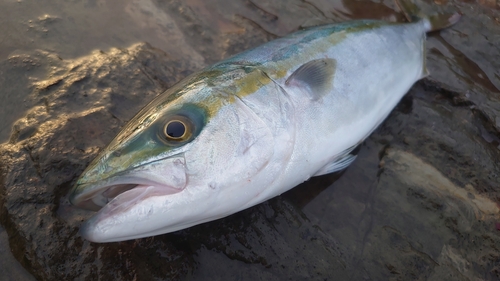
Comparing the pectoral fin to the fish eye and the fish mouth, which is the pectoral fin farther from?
the fish mouth

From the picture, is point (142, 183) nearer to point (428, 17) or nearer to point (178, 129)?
point (178, 129)

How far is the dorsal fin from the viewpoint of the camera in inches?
91.4

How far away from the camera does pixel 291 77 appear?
231cm

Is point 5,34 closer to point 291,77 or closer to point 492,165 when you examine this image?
point 291,77

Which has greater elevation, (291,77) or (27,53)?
(291,77)

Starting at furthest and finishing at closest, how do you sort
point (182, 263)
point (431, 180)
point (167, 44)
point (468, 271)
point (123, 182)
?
point (167, 44) → point (431, 180) → point (468, 271) → point (182, 263) → point (123, 182)

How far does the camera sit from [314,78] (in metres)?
2.36

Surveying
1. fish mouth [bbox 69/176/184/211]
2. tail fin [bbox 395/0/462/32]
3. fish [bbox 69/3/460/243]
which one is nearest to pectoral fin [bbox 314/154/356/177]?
fish [bbox 69/3/460/243]

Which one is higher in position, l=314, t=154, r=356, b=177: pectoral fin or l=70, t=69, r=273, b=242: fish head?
l=70, t=69, r=273, b=242: fish head

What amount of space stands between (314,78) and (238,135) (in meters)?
0.79

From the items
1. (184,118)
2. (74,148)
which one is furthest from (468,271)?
(74,148)

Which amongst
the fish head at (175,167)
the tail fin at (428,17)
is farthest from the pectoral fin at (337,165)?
the tail fin at (428,17)

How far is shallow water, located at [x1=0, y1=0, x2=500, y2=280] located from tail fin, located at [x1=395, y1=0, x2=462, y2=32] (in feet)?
0.35

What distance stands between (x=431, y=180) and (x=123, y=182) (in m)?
2.44
